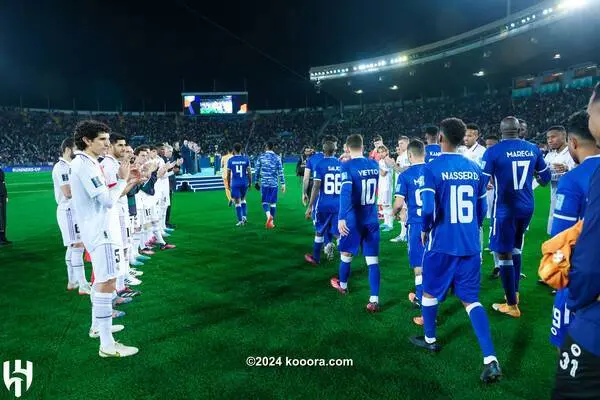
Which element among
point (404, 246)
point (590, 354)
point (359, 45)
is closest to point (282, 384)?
point (590, 354)

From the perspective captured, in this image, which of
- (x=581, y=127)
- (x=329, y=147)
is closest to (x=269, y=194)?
(x=329, y=147)

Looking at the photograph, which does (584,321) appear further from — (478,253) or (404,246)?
(404,246)

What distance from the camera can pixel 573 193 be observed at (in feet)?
9.30

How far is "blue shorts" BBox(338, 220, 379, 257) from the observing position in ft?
16.8

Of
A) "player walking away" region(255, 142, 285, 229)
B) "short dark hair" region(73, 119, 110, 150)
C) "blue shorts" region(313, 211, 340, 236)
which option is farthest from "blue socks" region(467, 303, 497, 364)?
"player walking away" region(255, 142, 285, 229)

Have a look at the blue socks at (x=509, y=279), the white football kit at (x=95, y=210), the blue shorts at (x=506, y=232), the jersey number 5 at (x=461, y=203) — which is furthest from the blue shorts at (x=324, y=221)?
the white football kit at (x=95, y=210)

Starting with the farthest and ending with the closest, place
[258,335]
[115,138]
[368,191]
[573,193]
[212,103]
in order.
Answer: [212,103]
[115,138]
[368,191]
[258,335]
[573,193]

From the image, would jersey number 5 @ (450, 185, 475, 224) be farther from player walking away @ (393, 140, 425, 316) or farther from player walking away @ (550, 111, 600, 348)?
player walking away @ (393, 140, 425, 316)

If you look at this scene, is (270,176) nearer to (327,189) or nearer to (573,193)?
(327,189)

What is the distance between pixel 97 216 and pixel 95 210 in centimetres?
7

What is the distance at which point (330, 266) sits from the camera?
7.30 meters

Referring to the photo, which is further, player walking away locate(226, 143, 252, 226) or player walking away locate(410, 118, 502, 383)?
player walking away locate(226, 143, 252, 226)

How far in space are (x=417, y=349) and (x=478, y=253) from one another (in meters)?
1.27

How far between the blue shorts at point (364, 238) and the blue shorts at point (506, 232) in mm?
1524
